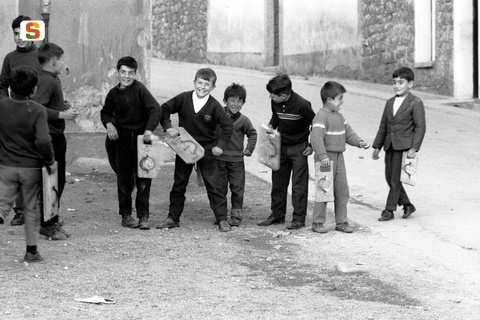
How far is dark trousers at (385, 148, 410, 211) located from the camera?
9.02m

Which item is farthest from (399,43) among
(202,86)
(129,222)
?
(129,222)

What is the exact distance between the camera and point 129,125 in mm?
8758

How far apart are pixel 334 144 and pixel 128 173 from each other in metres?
1.78

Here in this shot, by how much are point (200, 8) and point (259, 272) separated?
24206 mm

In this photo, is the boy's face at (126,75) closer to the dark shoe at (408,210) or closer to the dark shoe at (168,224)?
the dark shoe at (168,224)

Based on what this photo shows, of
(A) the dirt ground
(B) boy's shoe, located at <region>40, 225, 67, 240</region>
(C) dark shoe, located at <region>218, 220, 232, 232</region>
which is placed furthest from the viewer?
(C) dark shoe, located at <region>218, 220, 232, 232</region>

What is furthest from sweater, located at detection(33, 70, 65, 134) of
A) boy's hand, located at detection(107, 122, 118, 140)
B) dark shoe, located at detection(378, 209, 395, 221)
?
dark shoe, located at detection(378, 209, 395, 221)

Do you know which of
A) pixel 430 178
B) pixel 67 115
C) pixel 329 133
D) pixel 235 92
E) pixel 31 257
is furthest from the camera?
pixel 430 178

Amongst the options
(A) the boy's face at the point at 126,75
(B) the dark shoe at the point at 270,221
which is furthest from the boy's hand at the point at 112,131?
(B) the dark shoe at the point at 270,221

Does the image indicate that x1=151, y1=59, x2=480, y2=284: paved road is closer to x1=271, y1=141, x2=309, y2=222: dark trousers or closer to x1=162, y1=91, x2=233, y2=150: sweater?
x1=271, y1=141, x2=309, y2=222: dark trousers

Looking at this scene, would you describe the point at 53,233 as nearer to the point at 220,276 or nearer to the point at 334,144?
the point at 220,276

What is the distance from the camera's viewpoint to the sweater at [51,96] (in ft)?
27.1

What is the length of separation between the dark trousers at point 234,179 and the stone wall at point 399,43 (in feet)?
34.6

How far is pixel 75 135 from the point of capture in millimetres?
12430
